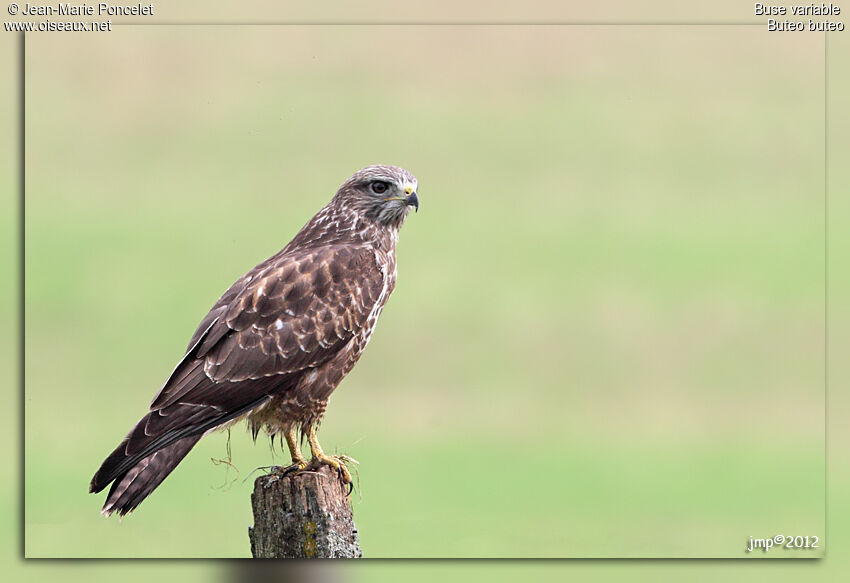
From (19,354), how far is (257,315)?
158 cm

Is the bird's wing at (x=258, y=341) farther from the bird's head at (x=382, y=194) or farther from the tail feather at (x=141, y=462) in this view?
the bird's head at (x=382, y=194)

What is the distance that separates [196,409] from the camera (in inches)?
224

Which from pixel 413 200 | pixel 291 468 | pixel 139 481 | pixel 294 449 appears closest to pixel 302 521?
pixel 291 468

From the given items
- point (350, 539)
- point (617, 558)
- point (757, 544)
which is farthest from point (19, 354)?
point (757, 544)

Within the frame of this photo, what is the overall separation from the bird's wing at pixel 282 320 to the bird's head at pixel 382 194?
0.25 meters

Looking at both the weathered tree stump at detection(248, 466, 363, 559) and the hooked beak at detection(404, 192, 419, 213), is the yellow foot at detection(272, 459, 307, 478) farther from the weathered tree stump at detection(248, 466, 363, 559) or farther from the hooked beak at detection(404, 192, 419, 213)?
the hooked beak at detection(404, 192, 419, 213)

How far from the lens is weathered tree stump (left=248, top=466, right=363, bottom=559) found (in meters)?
5.59

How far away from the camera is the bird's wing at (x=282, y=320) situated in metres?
5.82

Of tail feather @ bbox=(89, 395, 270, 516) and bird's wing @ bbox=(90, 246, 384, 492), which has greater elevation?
bird's wing @ bbox=(90, 246, 384, 492)

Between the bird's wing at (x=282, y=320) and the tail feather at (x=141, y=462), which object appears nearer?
the tail feather at (x=141, y=462)

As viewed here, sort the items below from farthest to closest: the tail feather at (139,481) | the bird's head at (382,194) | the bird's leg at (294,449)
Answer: the bird's head at (382,194), the bird's leg at (294,449), the tail feather at (139,481)

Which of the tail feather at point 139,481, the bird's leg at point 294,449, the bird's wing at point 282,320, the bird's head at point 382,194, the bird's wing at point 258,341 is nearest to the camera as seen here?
the tail feather at point 139,481

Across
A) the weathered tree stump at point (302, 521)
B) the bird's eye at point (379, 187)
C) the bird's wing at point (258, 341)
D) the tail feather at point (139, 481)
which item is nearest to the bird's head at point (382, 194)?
the bird's eye at point (379, 187)

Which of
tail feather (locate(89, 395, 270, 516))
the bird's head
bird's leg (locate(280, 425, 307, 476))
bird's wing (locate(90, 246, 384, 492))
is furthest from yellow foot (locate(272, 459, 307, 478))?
the bird's head
